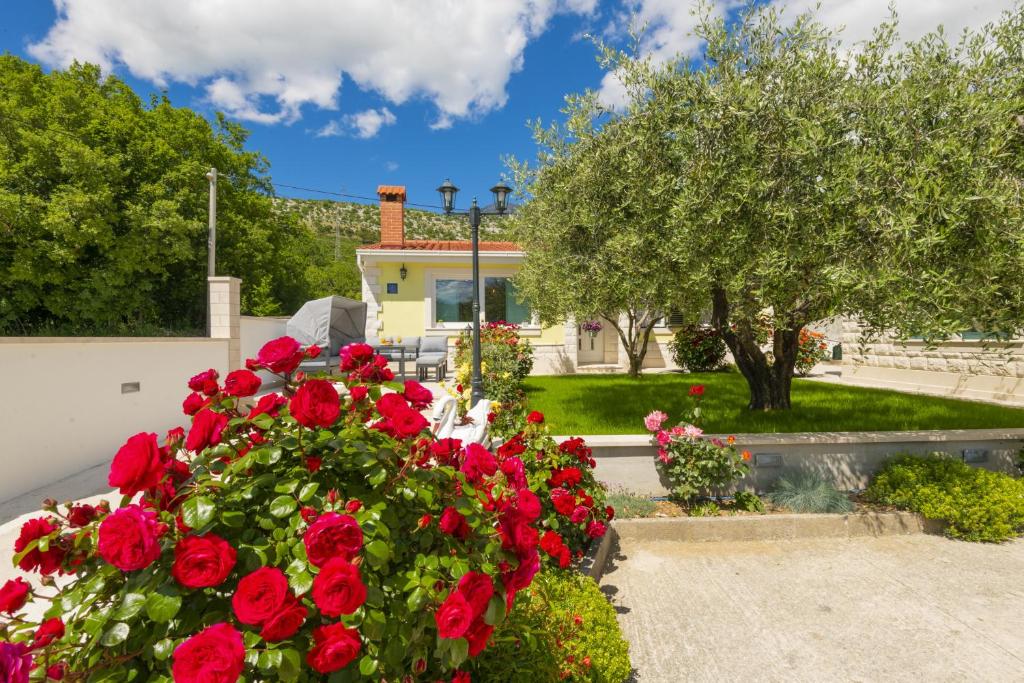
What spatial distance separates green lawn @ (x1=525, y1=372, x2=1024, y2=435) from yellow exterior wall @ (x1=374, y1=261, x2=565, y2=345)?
5.34 metres

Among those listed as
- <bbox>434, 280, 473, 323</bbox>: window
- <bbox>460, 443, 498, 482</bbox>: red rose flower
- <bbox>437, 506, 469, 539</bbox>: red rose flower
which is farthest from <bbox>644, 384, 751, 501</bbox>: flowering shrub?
<bbox>434, 280, 473, 323</bbox>: window

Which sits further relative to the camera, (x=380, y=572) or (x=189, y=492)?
(x=380, y=572)

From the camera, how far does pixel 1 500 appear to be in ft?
17.7

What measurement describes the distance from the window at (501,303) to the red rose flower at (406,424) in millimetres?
15728

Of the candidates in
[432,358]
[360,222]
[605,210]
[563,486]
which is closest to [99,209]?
[432,358]

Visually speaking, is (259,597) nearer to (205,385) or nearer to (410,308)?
(205,385)

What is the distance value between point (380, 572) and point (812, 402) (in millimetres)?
9647

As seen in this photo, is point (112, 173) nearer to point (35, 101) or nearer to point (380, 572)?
point (35, 101)

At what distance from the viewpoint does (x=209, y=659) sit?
1.05m

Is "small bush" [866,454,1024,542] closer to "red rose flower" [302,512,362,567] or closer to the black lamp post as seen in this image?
the black lamp post

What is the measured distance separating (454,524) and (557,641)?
5.27ft

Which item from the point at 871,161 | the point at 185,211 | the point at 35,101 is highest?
the point at 35,101

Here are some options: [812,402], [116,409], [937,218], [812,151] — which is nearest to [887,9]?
[812,151]

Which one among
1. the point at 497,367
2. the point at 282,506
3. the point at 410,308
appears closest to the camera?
the point at 282,506
